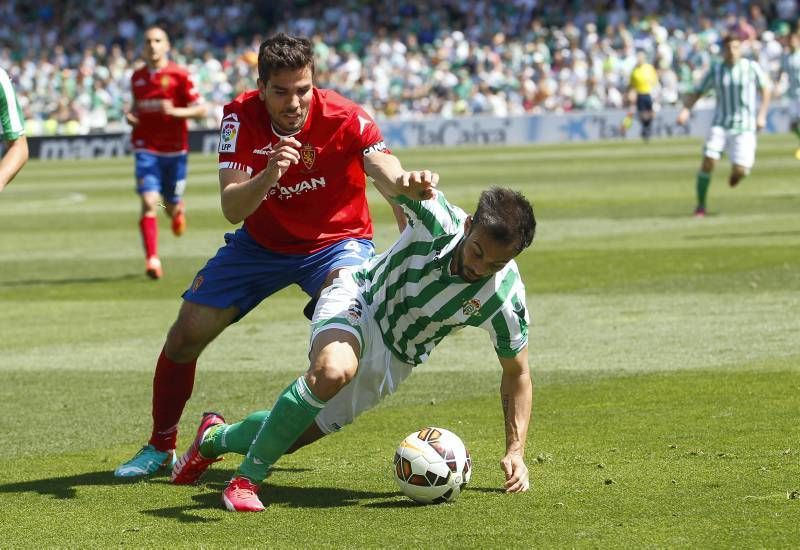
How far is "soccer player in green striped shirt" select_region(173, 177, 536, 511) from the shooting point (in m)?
5.82

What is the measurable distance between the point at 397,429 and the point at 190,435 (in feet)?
3.84

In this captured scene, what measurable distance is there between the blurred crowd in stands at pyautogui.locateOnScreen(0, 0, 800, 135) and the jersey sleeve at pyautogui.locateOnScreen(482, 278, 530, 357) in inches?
1440

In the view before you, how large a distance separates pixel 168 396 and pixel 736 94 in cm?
1429

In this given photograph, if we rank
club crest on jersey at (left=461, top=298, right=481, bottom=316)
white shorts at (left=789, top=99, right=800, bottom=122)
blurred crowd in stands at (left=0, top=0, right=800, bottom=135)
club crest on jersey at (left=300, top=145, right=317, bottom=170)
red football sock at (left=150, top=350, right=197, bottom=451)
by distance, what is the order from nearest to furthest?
1. club crest on jersey at (left=461, top=298, right=481, bottom=316)
2. club crest on jersey at (left=300, top=145, right=317, bottom=170)
3. red football sock at (left=150, top=350, right=197, bottom=451)
4. white shorts at (left=789, top=99, right=800, bottom=122)
5. blurred crowd in stands at (left=0, top=0, right=800, bottom=135)

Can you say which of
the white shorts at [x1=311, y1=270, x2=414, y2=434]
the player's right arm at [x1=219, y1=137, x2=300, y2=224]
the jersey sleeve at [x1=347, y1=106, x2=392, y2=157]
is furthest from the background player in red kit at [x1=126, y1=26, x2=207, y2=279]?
the white shorts at [x1=311, y1=270, x2=414, y2=434]

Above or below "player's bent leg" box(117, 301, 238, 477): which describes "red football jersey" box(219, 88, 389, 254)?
above

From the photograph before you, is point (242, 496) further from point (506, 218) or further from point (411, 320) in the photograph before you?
point (506, 218)

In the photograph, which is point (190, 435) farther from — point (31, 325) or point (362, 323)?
point (31, 325)

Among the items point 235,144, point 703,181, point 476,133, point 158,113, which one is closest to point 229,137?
point 235,144

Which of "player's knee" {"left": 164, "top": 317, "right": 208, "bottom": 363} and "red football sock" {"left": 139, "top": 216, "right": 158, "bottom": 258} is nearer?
"player's knee" {"left": 164, "top": 317, "right": 208, "bottom": 363}

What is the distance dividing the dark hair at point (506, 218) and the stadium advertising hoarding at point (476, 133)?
38273 millimetres

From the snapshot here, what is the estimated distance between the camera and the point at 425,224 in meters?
6.08

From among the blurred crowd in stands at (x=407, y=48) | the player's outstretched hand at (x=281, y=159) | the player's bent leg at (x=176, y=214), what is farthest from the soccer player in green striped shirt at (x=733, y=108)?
the blurred crowd in stands at (x=407, y=48)

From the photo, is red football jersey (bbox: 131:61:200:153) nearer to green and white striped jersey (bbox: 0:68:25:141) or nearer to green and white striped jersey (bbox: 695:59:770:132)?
green and white striped jersey (bbox: 695:59:770:132)
